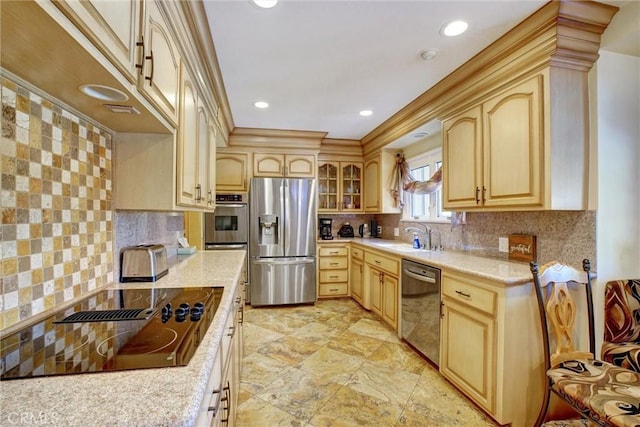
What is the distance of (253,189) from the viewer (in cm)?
376

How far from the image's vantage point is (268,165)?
3.96 meters

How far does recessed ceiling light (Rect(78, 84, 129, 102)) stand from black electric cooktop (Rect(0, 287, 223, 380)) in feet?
2.52

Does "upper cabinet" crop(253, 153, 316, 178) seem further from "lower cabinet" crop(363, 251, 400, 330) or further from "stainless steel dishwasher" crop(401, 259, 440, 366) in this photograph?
"stainless steel dishwasher" crop(401, 259, 440, 366)

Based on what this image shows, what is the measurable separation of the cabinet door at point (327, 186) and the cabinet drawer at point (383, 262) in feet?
3.60

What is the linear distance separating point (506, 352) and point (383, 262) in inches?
62.3

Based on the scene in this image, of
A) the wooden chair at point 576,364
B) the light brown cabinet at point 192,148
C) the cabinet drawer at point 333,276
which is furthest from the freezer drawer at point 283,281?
the wooden chair at point 576,364

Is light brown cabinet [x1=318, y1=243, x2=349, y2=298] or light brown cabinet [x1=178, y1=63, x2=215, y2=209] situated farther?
light brown cabinet [x1=318, y1=243, x2=349, y2=298]

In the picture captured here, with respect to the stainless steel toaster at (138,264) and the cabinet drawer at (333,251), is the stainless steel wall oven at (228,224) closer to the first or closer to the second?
the cabinet drawer at (333,251)

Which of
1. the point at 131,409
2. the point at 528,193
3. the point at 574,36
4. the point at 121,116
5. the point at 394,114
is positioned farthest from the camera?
the point at 394,114

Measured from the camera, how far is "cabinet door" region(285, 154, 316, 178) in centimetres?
401

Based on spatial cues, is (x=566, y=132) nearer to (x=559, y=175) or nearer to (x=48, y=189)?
(x=559, y=175)

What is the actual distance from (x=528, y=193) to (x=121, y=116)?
7.10 ft

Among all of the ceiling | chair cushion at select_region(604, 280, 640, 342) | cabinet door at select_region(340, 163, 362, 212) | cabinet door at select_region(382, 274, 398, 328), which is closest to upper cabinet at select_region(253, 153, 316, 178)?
cabinet door at select_region(340, 163, 362, 212)

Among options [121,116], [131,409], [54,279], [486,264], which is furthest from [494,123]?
[54,279]
